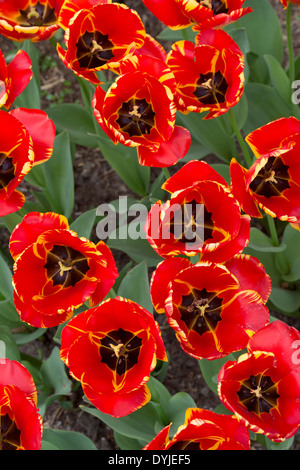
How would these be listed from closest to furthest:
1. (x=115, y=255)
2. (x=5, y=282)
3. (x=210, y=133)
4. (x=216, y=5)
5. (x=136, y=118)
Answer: (x=136, y=118) < (x=216, y=5) < (x=5, y=282) < (x=210, y=133) < (x=115, y=255)

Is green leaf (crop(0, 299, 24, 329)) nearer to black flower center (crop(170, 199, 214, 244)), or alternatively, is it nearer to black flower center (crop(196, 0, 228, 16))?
black flower center (crop(170, 199, 214, 244))

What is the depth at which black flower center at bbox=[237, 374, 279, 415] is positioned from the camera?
3.89 ft

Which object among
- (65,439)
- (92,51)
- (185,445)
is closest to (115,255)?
(65,439)

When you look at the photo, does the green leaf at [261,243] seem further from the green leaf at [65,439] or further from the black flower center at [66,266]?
the green leaf at [65,439]

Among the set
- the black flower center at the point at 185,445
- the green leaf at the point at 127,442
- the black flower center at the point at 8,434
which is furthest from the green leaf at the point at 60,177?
the black flower center at the point at 185,445

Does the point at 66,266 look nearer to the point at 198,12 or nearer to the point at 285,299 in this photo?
the point at 198,12

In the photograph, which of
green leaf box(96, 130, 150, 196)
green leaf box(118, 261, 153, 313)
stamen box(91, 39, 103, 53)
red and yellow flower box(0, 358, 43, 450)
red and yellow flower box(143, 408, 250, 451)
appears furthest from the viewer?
green leaf box(96, 130, 150, 196)

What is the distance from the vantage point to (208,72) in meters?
1.43

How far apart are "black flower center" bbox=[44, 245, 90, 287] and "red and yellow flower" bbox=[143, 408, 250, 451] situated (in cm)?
40

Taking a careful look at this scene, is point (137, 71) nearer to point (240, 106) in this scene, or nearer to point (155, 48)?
point (155, 48)

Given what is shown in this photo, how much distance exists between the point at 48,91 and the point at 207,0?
1190mm

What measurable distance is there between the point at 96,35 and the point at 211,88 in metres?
0.32

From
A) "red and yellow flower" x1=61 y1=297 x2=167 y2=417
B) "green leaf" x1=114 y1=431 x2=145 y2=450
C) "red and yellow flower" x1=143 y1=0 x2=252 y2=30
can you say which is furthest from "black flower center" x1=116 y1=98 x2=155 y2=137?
"green leaf" x1=114 y1=431 x2=145 y2=450
